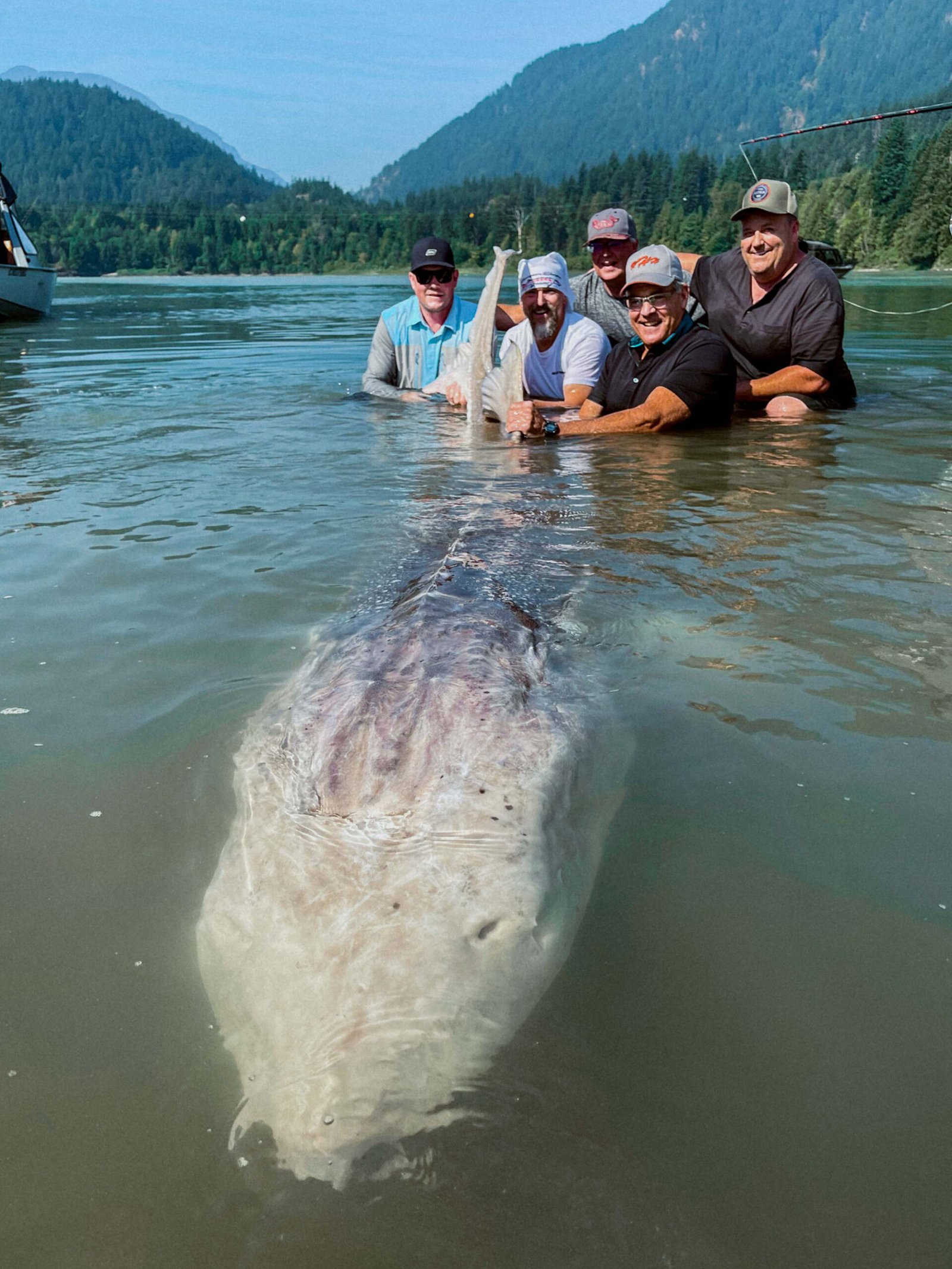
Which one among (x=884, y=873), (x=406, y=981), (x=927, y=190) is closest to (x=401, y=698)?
(x=406, y=981)

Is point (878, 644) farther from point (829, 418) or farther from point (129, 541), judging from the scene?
point (829, 418)

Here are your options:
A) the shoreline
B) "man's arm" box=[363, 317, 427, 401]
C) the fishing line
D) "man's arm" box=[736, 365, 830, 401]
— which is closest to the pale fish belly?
"man's arm" box=[736, 365, 830, 401]

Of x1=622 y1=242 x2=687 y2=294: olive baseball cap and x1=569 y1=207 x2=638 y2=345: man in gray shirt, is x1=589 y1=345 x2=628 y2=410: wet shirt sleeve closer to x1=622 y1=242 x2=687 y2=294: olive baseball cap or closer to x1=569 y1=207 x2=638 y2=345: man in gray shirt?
x1=569 y1=207 x2=638 y2=345: man in gray shirt

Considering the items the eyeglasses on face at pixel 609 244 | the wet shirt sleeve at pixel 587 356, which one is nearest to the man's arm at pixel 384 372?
the wet shirt sleeve at pixel 587 356

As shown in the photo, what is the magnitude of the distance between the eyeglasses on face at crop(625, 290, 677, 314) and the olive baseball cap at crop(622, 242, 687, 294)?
0.12 metres

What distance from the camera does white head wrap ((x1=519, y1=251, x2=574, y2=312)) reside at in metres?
7.04

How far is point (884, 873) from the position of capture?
2.06 m

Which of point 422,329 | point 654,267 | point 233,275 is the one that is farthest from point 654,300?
point 233,275

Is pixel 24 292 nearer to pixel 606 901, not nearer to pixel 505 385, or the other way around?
pixel 505 385

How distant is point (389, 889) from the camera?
186 centimetres

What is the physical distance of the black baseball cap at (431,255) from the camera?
26.5 feet

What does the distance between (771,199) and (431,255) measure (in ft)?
9.63

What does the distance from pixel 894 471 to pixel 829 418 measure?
7.48 feet

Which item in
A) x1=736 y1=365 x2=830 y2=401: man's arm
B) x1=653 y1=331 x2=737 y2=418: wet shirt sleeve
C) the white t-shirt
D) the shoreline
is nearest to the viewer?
x1=653 y1=331 x2=737 y2=418: wet shirt sleeve
